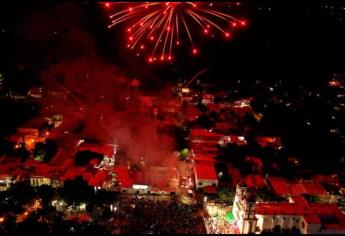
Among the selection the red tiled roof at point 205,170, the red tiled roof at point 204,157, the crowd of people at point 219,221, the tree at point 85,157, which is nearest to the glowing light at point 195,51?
the red tiled roof at point 204,157

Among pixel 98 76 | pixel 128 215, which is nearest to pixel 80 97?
pixel 98 76

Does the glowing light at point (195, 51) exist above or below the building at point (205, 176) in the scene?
above

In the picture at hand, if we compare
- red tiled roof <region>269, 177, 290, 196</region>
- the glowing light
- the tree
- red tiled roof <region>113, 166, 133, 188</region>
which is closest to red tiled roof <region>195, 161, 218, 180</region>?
red tiled roof <region>269, 177, 290, 196</region>

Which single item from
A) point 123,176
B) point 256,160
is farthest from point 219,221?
point 256,160

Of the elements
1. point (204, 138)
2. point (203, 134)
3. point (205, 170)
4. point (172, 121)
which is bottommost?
point (205, 170)

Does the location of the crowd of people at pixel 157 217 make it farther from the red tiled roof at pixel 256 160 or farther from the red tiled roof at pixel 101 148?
the red tiled roof at pixel 256 160

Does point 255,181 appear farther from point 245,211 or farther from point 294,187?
point 245,211
